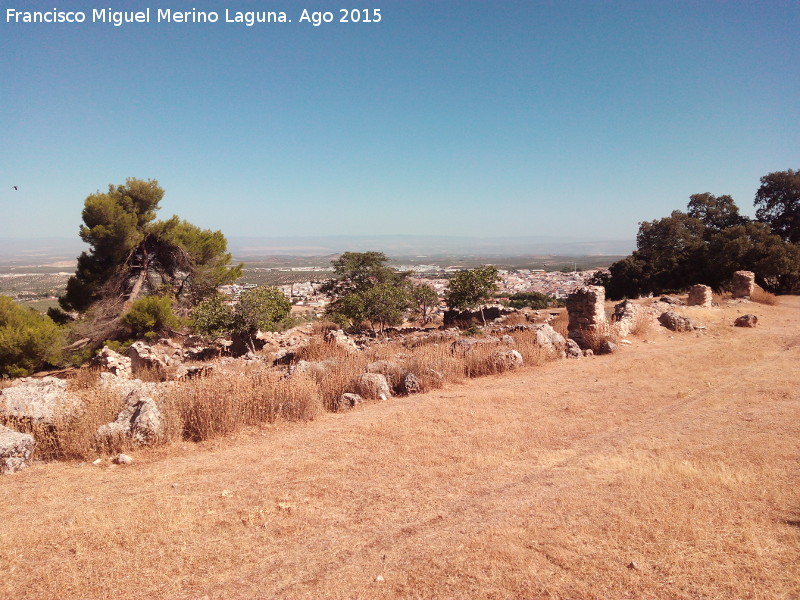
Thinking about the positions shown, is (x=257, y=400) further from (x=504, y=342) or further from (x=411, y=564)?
(x=504, y=342)

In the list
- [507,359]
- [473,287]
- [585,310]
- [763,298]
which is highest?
[473,287]

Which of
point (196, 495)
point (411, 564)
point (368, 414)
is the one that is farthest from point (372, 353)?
point (411, 564)

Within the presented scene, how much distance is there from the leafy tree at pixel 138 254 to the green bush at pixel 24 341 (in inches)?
150

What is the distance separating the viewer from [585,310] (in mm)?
13859

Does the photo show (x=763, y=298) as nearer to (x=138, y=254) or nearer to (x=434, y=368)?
(x=434, y=368)

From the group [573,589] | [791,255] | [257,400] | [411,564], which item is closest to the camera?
[573,589]

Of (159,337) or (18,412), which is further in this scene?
(159,337)

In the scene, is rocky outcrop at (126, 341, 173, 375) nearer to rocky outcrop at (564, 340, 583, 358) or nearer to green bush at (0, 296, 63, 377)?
green bush at (0, 296, 63, 377)

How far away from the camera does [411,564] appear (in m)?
3.48

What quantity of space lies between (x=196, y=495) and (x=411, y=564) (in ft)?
8.23

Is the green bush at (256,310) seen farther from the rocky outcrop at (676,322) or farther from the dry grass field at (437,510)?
the rocky outcrop at (676,322)

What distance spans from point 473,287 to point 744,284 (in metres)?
13.0

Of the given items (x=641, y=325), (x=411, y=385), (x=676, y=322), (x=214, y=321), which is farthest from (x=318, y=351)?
(x=676, y=322)

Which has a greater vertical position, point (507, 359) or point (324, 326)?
point (507, 359)
